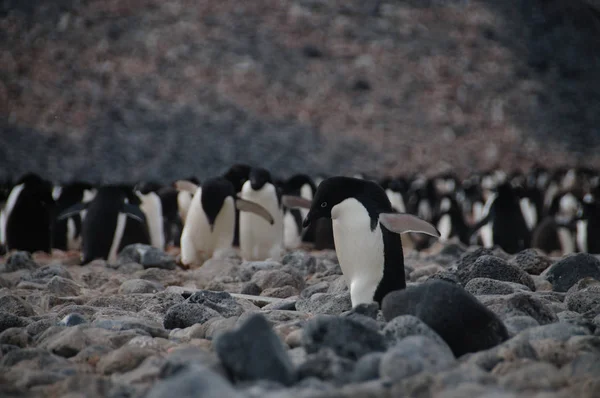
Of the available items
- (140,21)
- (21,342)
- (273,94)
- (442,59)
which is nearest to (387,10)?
(442,59)

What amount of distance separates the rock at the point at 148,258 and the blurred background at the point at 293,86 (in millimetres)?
14688

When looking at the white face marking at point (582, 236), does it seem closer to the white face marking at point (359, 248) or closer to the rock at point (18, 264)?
the rock at point (18, 264)

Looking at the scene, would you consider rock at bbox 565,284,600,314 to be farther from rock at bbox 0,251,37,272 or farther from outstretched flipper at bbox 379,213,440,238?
rock at bbox 0,251,37,272

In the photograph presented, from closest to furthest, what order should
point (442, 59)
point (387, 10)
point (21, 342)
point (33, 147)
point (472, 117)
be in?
point (21, 342) → point (33, 147) → point (472, 117) → point (442, 59) → point (387, 10)

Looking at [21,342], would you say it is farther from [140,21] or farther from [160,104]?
[140,21]

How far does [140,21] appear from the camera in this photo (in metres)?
29.9

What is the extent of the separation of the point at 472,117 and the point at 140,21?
11.4 metres

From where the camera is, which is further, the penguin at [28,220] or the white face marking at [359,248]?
the penguin at [28,220]

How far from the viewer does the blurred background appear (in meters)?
24.7

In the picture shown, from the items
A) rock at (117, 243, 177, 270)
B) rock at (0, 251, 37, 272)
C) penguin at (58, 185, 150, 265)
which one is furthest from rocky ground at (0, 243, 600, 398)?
penguin at (58, 185, 150, 265)

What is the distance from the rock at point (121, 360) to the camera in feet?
11.7

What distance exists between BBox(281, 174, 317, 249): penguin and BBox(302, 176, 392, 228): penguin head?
6237 millimetres

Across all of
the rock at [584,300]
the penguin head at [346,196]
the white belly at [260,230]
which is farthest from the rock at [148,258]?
the rock at [584,300]

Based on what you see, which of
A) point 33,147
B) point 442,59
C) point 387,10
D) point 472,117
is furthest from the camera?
point 387,10
